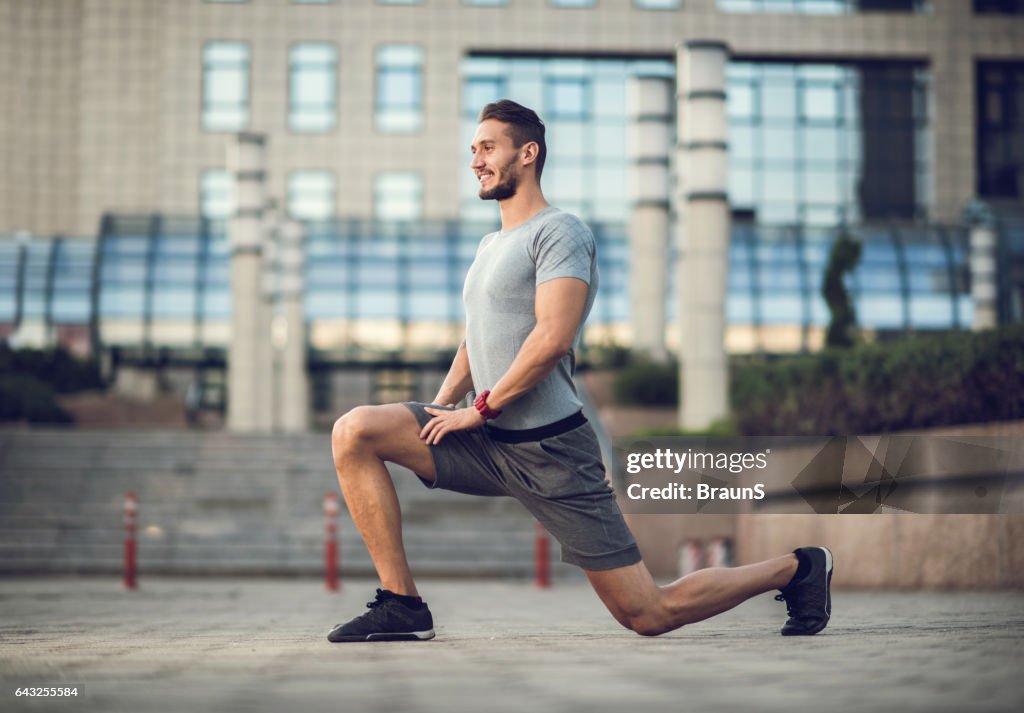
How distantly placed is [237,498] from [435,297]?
72.9 feet

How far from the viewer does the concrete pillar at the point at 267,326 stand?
28734mm

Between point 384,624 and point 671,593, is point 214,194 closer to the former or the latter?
point 384,624

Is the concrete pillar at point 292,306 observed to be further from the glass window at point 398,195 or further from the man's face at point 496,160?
the man's face at point 496,160

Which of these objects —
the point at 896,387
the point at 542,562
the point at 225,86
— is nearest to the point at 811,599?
the point at 896,387

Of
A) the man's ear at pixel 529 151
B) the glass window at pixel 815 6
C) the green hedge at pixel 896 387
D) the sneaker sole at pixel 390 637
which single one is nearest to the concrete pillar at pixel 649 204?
the green hedge at pixel 896 387

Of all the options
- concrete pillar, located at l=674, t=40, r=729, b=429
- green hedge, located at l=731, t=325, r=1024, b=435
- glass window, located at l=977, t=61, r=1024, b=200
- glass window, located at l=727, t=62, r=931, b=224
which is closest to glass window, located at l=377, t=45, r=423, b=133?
glass window, located at l=727, t=62, r=931, b=224

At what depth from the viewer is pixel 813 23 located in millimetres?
50500

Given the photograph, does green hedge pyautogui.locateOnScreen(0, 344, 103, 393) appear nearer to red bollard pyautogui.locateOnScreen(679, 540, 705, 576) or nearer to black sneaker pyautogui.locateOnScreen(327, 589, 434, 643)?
red bollard pyautogui.locateOnScreen(679, 540, 705, 576)

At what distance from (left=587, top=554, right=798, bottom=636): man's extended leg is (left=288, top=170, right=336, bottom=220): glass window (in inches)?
1764

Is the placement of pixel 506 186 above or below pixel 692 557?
above

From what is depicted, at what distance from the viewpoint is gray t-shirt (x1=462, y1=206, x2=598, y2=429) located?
5320 mm

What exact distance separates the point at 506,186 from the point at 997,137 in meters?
49.2

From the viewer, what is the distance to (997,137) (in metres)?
51.8

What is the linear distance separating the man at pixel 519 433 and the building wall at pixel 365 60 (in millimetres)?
44480
